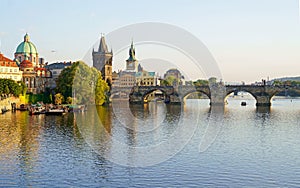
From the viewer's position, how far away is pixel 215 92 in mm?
116250

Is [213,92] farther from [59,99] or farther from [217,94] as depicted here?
[59,99]

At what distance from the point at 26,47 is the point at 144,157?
116m

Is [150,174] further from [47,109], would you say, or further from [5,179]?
[47,109]

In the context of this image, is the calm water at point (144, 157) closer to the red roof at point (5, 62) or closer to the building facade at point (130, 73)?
the red roof at point (5, 62)

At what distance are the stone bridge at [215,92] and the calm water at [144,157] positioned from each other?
54778mm

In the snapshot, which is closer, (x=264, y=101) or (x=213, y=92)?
(x=264, y=101)

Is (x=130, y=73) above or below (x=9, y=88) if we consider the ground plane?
above

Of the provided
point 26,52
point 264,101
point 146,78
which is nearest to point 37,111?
point 264,101

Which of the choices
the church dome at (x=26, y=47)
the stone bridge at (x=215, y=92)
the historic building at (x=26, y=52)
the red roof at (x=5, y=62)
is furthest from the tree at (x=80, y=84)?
the church dome at (x=26, y=47)

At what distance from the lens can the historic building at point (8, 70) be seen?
104 meters

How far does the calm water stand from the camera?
2778cm

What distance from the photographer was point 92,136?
4659 centimetres

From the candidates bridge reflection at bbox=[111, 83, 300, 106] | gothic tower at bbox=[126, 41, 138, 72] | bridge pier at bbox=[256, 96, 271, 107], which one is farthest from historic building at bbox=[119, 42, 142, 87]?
bridge pier at bbox=[256, 96, 271, 107]

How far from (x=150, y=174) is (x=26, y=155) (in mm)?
11522
